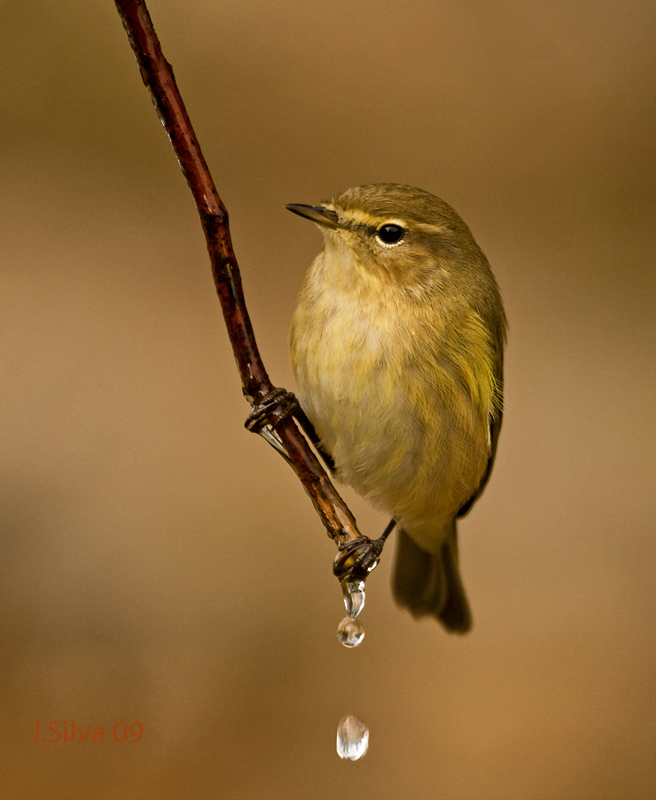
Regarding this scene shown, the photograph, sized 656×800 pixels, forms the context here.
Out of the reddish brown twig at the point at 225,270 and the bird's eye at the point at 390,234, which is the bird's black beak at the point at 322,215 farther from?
the reddish brown twig at the point at 225,270

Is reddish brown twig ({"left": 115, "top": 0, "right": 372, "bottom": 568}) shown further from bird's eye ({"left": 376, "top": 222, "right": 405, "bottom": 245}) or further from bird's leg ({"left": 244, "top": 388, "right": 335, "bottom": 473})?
bird's eye ({"left": 376, "top": 222, "right": 405, "bottom": 245})

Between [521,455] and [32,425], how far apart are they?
1576 mm

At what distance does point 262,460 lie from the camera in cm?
274

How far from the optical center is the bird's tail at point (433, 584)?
2018mm

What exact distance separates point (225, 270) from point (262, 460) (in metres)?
1.74

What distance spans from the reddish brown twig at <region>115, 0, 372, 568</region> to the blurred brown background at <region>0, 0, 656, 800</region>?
1248mm

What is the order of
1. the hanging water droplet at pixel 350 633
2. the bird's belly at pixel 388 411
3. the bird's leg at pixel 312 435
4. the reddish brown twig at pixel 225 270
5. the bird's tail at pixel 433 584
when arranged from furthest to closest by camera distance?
the bird's tail at pixel 433 584
the bird's leg at pixel 312 435
the bird's belly at pixel 388 411
the hanging water droplet at pixel 350 633
the reddish brown twig at pixel 225 270

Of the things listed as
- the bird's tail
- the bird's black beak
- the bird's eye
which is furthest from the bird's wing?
the bird's black beak

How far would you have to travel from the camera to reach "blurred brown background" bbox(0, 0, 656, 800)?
2.51 meters

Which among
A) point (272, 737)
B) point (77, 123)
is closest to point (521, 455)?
point (272, 737)

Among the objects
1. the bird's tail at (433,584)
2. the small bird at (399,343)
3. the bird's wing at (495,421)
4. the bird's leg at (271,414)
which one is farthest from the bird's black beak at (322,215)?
the bird's tail at (433,584)

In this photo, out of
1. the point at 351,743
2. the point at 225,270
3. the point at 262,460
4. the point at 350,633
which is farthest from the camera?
the point at 262,460

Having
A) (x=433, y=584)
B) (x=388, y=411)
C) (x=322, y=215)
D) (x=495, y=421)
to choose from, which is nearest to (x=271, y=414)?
(x=388, y=411)

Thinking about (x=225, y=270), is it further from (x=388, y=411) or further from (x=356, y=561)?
(x=356, y=561)
